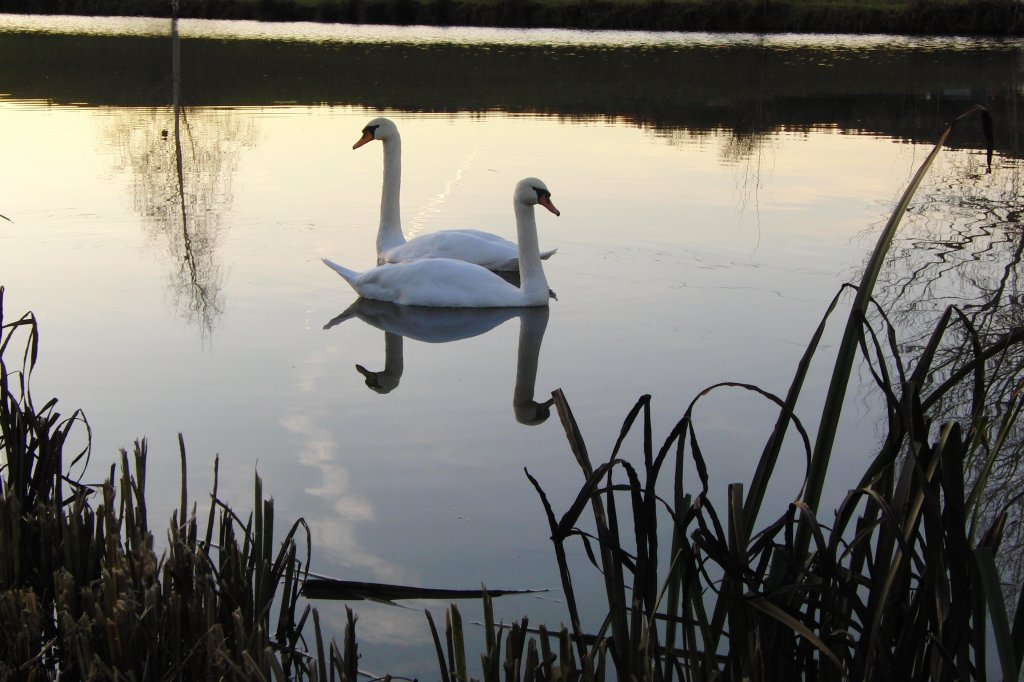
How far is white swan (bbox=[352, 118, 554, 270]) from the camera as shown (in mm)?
7832

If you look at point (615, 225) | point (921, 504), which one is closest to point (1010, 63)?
point (615, 225)

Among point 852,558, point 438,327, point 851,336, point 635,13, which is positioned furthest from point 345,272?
point 635,13

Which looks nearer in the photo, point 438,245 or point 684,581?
point 684,581

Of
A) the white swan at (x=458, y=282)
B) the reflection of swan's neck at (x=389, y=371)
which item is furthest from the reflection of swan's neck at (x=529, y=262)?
the reflection of swan's neck at (x=389, y=371)

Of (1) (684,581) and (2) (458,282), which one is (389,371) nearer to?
(2) (458,282)

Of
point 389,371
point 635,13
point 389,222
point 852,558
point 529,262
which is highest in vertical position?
point 635,13

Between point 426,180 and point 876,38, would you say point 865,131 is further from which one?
point 876,38

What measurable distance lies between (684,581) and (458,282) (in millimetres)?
4607

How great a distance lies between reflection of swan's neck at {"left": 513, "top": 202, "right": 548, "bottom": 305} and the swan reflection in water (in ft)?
0.25

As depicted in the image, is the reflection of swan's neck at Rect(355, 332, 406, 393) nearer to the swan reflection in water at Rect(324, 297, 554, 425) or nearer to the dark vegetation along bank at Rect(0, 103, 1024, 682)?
the swan reflection in water at Rect(324, 297, 554, 425)

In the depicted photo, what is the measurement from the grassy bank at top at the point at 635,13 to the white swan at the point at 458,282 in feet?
95.5

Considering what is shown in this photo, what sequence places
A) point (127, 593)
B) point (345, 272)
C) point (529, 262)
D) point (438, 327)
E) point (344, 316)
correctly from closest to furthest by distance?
point (127, 593) → point (438, 327) → point (344, 316) → point (529, 262) → point (345, 272)

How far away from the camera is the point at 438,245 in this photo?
7.86 m

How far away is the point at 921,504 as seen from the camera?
80.7 inches
